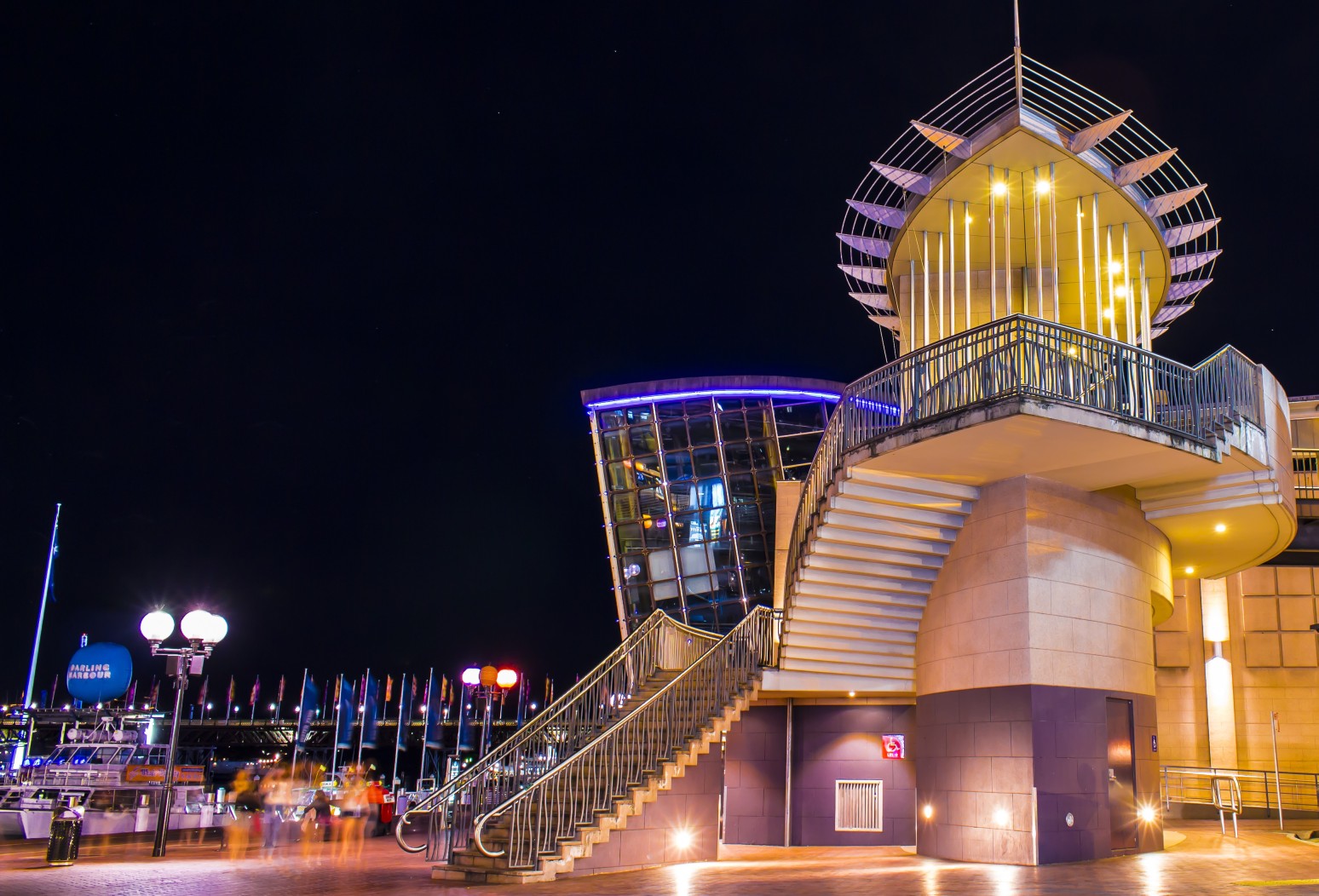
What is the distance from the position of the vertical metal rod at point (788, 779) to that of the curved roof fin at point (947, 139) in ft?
31.0

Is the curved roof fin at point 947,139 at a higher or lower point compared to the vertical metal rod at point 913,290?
higher

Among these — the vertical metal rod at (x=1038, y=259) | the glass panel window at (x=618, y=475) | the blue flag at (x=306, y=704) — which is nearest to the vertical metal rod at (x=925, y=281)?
the vertical metal rod at (x=1038, y=259)

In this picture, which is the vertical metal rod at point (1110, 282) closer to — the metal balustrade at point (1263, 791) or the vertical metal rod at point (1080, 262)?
the vertical metal rod at point (1080, 262)

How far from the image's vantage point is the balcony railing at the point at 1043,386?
39.4 ft

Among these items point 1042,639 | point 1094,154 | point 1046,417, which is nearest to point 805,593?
point 1042,639

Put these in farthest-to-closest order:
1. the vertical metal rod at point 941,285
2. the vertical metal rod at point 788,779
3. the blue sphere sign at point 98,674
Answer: the blue sphere sign at point 98,674 → the vertical metal rod at point 788,779 → the vertical metal rod at point 941,285

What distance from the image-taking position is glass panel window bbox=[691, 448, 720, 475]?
34250 mm

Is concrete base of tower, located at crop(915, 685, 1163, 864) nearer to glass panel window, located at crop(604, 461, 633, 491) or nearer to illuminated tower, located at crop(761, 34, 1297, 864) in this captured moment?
illuminated tower, located at crop(761, 34, 1297, 864)

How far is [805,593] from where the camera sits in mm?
14750

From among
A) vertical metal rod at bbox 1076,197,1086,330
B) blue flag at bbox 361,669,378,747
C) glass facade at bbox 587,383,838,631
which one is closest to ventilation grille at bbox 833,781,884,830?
vertical metal rod at bbox 1076,197,1086,330

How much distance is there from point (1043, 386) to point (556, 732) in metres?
8.99

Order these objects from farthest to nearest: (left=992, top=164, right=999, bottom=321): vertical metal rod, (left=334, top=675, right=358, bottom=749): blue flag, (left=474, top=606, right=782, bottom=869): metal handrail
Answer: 1. (left=334, top=675, right=358, bottom=749): blue flag
2. (left=992, top=164, right=999, bottom=321): vertical metal rod
3. (left=474, top=606, right=782, bottom=869): metal handrail

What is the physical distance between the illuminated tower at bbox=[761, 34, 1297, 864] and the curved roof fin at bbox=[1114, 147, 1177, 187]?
56 millimetres

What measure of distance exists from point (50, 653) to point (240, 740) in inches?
1883
